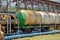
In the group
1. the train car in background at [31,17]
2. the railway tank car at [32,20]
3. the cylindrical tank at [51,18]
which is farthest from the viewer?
the cylindrical tank at [51,18]

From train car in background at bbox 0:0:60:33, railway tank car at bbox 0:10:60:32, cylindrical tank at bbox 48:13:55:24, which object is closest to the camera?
train car in background at bbox 0:0:60:33

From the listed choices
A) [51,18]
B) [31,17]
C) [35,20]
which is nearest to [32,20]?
[31,17]

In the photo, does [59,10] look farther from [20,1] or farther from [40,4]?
[20,1]

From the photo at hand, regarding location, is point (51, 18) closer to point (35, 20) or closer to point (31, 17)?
point (35, 20)

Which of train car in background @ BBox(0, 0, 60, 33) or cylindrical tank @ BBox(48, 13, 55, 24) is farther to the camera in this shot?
cylindrical tank @ BBox(48, 13, 55, 24)

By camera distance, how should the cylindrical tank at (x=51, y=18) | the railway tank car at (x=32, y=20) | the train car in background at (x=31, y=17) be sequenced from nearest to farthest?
the train car in background at (x=31, y=17) → the railway tank car at (x=32, y=20) → the cylindrical tank at (x=51, y=18)

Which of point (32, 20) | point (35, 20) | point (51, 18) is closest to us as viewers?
point (32, 20)

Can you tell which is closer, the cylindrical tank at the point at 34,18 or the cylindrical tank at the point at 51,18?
the cylindrical tank at the point at 34,18

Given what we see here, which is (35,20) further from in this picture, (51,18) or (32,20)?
(51,18)

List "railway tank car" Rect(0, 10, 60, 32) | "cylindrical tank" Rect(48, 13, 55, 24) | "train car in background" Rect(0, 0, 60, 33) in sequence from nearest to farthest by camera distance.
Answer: "train car in background" Rect(0, 0, 60, 33)
"railway tank car" Rect(0, 10, 60, 32)
"cylindrical tank" Rect(48, 13, 55, 24)

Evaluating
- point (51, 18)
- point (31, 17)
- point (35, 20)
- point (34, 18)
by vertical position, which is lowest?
point (51, 18)

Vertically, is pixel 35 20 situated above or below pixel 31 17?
below

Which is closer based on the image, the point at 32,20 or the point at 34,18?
the point at 32,20

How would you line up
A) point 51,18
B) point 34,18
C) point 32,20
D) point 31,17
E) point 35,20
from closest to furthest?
point 31,17 < point 32,20 < point 34,18 < point 35,20 < point 51,18
